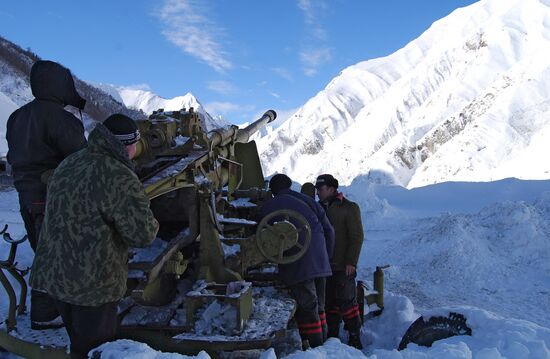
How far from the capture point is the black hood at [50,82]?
3643 mm

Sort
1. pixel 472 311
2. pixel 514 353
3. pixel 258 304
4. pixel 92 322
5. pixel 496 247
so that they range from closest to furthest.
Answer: pixel 92 322 → pixel 514 353 → pixel 472 311 → pixel 258 304 → pixel 496 247

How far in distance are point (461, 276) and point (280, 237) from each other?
19.0 ft

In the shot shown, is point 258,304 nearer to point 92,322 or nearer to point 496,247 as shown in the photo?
point 92,322

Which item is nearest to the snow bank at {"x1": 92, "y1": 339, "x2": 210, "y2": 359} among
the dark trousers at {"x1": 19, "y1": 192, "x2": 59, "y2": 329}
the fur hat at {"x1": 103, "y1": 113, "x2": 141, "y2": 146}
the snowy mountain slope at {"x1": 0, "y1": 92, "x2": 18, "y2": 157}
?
the fur hat at {"x1": 103, "y1": 113, "x2": 141, "y2": 146}

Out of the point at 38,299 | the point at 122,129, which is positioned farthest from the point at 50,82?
the point at 38,299

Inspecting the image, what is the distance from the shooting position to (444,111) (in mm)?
50375

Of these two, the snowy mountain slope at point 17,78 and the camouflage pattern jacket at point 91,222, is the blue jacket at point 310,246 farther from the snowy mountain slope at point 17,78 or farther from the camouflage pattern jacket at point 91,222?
the snowy mountain slope at point 17,78

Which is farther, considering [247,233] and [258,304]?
[247,233]

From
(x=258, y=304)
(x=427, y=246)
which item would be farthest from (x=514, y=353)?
(x=427, y=246)

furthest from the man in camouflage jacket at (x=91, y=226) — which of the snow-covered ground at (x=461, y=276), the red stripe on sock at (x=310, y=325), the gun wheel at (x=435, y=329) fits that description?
the gun wheel at (x=435, y=329)

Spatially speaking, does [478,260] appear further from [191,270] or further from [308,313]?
[191,270]

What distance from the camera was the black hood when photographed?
143 inches

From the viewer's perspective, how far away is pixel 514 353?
285 cm

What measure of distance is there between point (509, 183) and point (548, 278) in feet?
30.8
